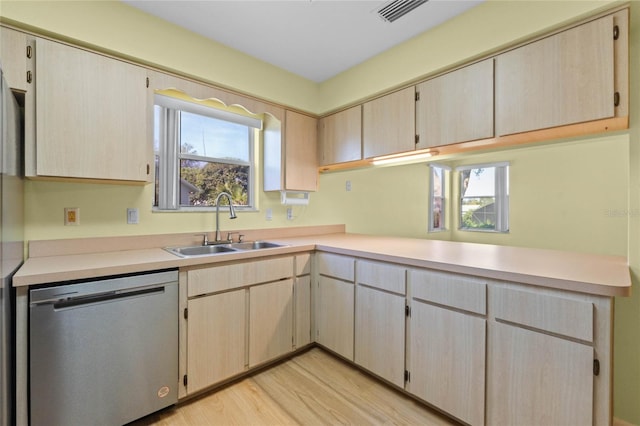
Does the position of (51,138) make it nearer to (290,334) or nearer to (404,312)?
(290,334)

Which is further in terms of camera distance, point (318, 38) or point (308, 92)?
point (308, 92)

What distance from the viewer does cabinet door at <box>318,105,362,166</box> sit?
2.59 meters

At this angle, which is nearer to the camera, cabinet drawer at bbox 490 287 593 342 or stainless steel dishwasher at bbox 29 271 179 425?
cabinet drawer at bbox 490 287 593 342

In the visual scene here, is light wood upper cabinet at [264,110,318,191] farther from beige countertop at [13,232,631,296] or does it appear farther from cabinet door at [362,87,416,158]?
beige countertop at [13,232,631,296]

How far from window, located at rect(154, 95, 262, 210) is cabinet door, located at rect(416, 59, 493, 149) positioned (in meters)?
1.53

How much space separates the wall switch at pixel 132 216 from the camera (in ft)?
6.58

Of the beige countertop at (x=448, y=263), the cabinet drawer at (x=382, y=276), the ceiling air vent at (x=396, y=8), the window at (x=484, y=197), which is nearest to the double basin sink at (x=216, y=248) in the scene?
the beige countertop at (x=448, y=263)

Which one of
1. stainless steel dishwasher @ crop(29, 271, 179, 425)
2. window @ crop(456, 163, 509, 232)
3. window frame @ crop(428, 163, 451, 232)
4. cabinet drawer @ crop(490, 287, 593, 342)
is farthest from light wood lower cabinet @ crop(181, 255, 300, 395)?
window @ crop(456, 163, 509, 232)

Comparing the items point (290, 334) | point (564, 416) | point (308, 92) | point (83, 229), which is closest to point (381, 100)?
point (308, 92)

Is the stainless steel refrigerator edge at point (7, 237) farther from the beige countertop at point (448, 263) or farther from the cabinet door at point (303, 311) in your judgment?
the cabinet door at point (303, 311)

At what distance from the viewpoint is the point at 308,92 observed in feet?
9.45

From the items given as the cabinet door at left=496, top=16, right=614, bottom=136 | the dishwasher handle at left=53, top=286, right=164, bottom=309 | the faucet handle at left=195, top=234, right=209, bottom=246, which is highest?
the cabinet door at left=496, top=16, right=614, bottom=136

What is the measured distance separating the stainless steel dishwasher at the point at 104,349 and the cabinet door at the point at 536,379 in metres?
1.75

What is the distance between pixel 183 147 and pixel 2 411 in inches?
72.4
